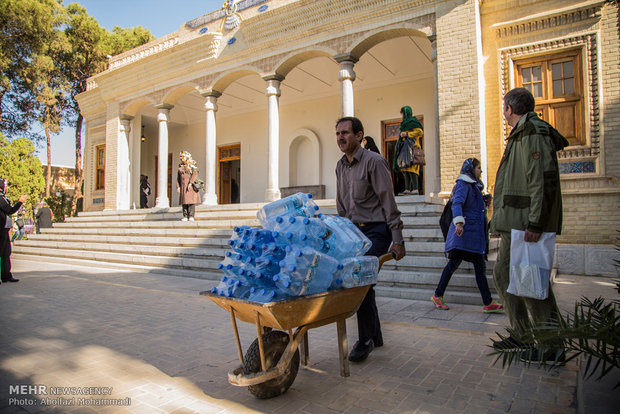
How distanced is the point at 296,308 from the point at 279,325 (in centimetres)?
13

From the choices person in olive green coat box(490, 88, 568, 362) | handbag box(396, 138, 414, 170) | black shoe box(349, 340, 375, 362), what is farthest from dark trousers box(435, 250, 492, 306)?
handbag box(396, 138, 414, 170)

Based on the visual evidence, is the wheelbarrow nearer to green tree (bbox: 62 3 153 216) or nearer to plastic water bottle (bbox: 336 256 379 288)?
plastic water bottle (bbox: 336 256 379 288)

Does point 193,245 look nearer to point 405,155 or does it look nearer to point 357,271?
point 405,155

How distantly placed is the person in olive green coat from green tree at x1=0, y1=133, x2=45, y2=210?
25.4m

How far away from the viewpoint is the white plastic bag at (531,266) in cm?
277

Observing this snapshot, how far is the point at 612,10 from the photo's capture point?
794 centimetres

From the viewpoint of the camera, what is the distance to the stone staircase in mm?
5941

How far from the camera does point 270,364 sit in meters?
2.50

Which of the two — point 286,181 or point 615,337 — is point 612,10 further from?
point 286,181

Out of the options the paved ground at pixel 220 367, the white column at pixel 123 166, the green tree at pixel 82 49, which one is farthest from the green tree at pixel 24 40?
the paved ground at pixel 220 367

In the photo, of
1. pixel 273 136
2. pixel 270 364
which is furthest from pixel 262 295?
pixel 273 136

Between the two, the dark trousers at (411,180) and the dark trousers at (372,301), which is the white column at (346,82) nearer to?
the dark trousers at (411,180)

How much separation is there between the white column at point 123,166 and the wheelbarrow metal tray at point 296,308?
46.8 feet

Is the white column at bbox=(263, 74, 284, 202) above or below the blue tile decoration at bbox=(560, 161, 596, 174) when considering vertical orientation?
above
